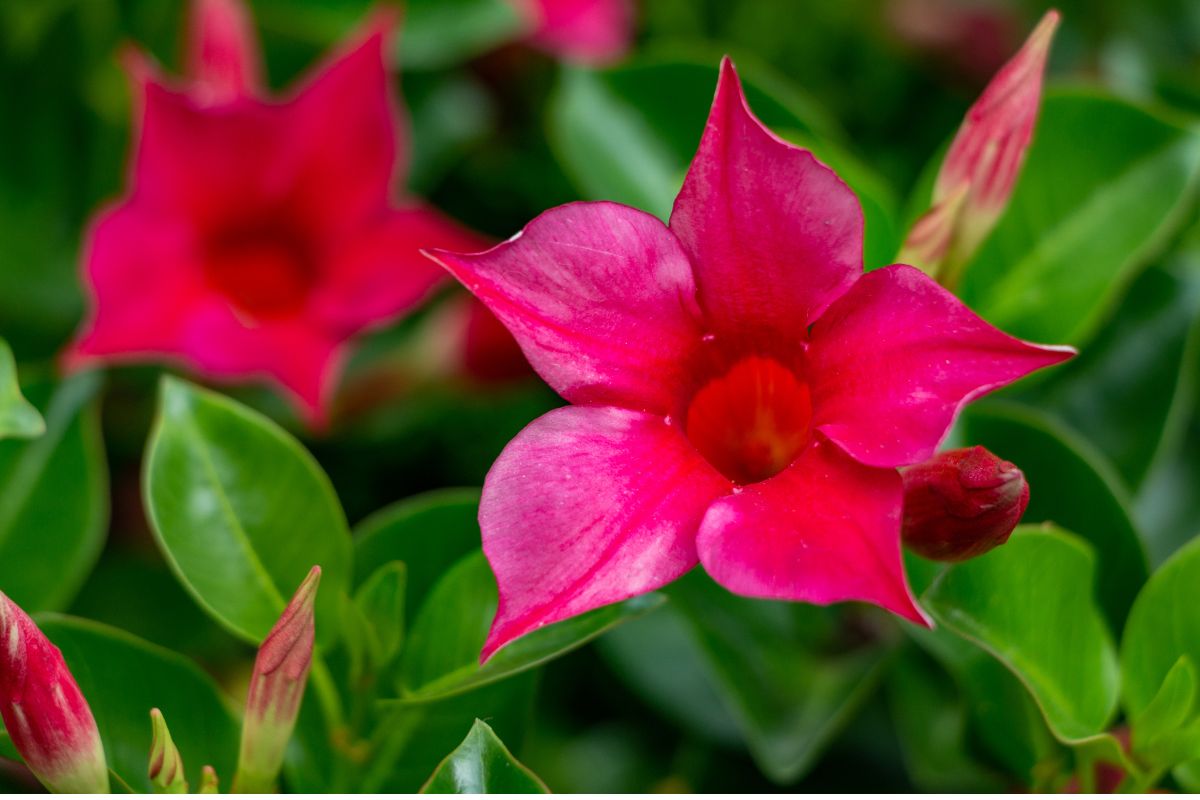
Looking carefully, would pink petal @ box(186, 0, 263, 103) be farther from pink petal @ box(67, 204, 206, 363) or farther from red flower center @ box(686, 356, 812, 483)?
red flower center @ box(686, 356, 812, 483)

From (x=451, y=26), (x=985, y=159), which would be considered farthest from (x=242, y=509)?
(x=451, y=26)

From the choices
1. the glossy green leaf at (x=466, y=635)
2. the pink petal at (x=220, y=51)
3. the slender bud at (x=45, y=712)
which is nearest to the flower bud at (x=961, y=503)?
the glossy green leaf at (x=466, y=635)

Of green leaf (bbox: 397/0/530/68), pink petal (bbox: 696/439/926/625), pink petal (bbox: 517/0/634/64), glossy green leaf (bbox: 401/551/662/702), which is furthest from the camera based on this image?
pink petal (bbox: 517/0/634/64)

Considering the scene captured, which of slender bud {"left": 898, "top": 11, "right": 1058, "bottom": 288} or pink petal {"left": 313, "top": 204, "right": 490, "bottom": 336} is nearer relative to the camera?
slender bud {"left": 898, "top": 11, "right": 1058, "bottom": 288}

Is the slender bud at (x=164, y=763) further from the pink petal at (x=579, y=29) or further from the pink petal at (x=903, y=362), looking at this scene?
the pink petal at (x=579, y=29)

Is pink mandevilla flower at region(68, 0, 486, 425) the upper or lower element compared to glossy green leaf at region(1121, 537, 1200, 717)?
upper

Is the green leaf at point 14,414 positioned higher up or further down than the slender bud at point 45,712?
higher up

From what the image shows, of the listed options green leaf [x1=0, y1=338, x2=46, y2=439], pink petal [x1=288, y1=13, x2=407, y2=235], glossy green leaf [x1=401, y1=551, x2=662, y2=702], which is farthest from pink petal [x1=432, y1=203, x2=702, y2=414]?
pink petal [x1=288, y1=13, x2=407, y2=235]
